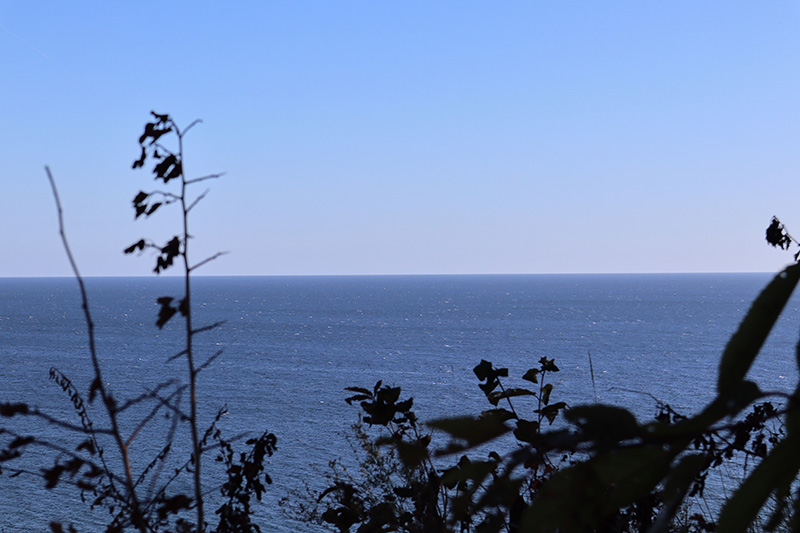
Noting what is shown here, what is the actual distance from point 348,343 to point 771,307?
9976 centimetres

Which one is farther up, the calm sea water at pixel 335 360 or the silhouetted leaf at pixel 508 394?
the silhouetted leaf at pixel 508 394

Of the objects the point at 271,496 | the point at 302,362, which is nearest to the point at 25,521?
the point at 271,496

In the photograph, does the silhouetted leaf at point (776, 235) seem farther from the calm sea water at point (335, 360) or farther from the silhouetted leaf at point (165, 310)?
the calm sea water at point (335, 360)

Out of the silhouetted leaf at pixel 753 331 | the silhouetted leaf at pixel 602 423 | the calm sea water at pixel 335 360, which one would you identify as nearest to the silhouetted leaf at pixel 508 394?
the silhouetted leaf at pixel 753 331

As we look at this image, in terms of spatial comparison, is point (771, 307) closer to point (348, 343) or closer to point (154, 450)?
point (154, 450)

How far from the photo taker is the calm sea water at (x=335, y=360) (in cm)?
4656

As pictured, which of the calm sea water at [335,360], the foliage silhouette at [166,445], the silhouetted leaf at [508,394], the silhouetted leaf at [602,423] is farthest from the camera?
the calm sea water at [335,360]

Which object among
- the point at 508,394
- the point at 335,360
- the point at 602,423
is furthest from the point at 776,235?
the point at 335,360

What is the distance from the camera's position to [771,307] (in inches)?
34.3

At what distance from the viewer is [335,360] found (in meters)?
84.1

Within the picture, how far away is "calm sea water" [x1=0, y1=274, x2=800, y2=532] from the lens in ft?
153

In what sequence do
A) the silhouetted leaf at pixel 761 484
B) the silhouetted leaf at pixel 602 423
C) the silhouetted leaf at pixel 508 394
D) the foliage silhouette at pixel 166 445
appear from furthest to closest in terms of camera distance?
the silhouetted leaf at pixel 508 394
the foliage silhouette at pixel 166 445
the silhouetted leaf at pixel 761 484
the silhouetted leaf at pixel 602 423

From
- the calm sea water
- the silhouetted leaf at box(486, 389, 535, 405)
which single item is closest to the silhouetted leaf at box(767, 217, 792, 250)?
the silhouetted leaf at box(486, 389, 535, 405)

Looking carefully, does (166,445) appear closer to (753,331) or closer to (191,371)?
(191,371)
